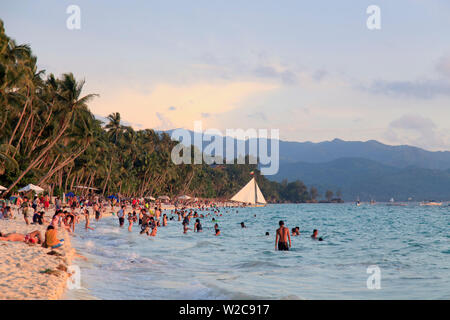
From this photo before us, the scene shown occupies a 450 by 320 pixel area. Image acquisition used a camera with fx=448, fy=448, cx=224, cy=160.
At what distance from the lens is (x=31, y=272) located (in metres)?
12.4

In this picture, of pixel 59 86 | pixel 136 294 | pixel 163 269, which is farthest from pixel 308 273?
pixel 59 86

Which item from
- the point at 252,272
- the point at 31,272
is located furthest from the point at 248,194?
the point at 31,272

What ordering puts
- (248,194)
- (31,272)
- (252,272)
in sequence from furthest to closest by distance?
(248,194)
(252,272)
(31,272)

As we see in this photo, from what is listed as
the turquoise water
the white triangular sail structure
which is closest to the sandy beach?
the turquoise water

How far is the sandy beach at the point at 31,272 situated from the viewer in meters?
9.95

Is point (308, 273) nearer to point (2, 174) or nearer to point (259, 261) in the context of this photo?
point (259, 261)

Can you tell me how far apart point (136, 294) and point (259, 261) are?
29.1ft

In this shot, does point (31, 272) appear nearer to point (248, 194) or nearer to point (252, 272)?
point (252, 272)

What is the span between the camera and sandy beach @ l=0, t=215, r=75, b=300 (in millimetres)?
9953

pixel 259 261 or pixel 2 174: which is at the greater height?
pixel 2 174

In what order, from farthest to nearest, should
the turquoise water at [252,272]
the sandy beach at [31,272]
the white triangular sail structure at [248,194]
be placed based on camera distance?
the white triangular sail structure at [248,194] < the turquoise water at [252,272] < the sandy beach at [31,272]

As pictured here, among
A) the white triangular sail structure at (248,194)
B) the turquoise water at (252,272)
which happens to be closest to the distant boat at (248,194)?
the white triangular sail structure at (248,194)

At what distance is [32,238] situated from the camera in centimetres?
1808

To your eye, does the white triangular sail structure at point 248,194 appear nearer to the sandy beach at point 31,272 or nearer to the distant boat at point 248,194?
the distant boat at point 248,194
